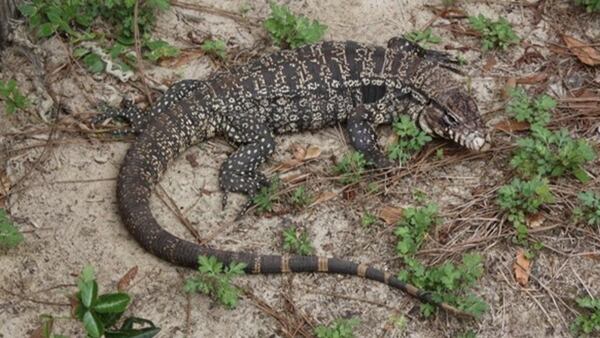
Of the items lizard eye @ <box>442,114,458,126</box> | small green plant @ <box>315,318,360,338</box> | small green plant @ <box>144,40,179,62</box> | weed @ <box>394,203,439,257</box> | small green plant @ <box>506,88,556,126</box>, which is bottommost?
small green plant @ <box>315,318,360,338</box>

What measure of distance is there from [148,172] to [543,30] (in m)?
4.31

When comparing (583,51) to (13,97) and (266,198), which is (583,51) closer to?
(266,198)

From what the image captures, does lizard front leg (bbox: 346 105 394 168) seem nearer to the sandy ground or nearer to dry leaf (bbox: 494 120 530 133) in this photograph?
the sandy ground

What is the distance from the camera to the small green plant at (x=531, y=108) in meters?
6.95

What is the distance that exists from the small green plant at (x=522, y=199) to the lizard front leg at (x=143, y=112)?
2.91m

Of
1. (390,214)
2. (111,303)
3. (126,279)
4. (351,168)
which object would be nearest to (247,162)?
(351,168)

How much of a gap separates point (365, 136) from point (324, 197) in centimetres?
81

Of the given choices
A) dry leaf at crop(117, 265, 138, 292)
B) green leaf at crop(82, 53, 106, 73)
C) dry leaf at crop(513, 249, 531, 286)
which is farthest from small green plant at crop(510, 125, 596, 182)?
green leaf at crop(82, 53, 106, 73)

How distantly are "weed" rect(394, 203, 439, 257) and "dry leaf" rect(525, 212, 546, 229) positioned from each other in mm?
741

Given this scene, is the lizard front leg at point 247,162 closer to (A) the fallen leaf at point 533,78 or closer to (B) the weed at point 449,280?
(B) the weed at point 449,280

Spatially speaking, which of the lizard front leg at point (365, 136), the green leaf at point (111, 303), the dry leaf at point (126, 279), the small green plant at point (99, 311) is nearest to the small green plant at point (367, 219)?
the lizard front leg at point (365, 136)

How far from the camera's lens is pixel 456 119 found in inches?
273

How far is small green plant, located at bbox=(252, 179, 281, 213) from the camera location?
6.47 m

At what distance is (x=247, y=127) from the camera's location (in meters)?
6.98
